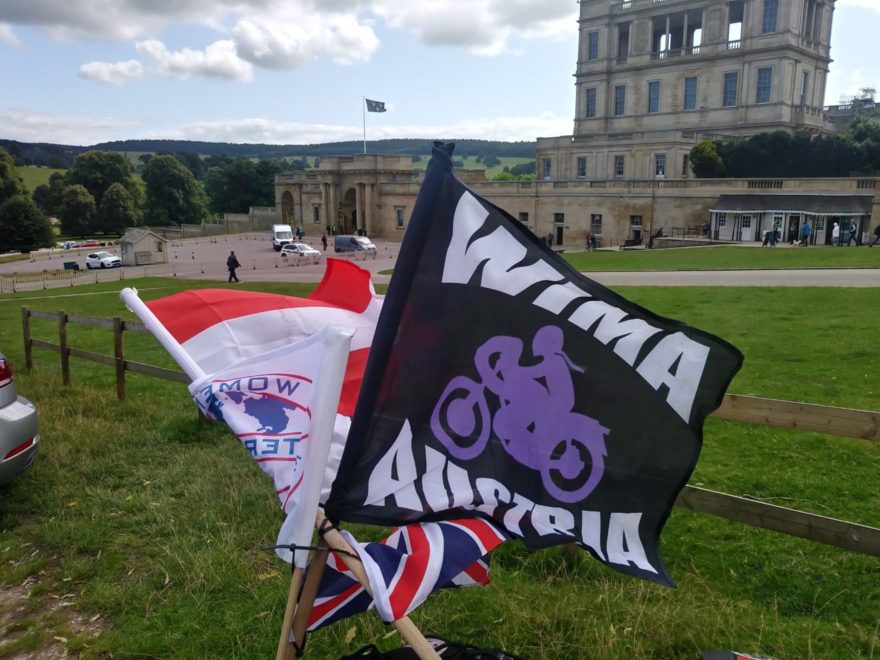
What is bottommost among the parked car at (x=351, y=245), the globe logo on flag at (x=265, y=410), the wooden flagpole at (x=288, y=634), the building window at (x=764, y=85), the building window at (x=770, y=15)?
the parked car at (x=351, y=245)

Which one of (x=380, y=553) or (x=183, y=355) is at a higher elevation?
(x=183, y=355)

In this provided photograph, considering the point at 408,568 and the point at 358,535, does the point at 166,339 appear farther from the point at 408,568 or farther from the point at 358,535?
the point at 358,535

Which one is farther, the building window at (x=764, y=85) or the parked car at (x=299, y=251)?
the building window at (x=764, y=85)

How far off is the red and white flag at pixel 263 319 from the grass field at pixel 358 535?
6.46 ft

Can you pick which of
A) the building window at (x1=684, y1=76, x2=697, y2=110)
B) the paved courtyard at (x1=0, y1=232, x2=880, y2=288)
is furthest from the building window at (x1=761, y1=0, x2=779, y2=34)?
the paved courtyard at (x1=0, y1=232, x2=880, y2=288)

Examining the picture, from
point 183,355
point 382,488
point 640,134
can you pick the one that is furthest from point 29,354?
point 640,134

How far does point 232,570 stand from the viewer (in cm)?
525

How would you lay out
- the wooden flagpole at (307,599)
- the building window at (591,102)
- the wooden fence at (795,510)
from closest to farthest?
the wooden flagpole at (307,599) < the wooden fence at (795,510) < the building window at (591,102)

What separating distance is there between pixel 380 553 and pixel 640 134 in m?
64.9

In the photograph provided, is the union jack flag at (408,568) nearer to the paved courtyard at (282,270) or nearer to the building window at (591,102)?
the paved courtyard at (282,270)

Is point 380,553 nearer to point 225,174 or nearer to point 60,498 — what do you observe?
point 60,498

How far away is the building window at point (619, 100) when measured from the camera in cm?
7356

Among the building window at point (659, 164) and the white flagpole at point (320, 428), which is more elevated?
the building window at point (659, 164)

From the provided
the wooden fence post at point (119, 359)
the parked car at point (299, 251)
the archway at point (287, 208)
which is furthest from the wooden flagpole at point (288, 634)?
the archway at point (287, 208)
